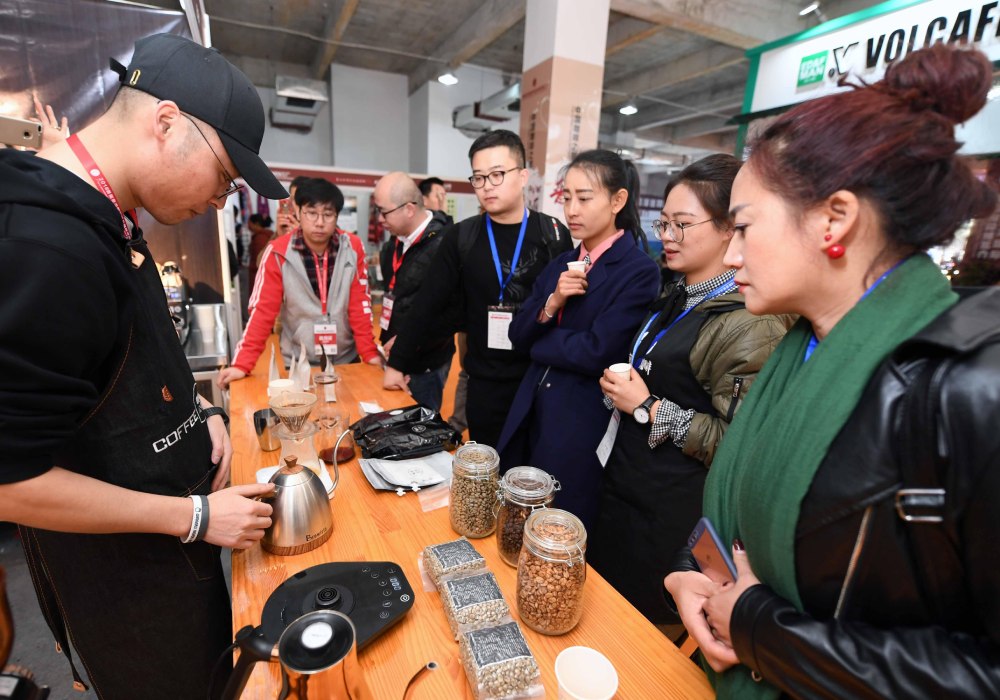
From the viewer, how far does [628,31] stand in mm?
6344

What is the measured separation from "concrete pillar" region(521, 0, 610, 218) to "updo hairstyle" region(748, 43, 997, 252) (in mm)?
3479

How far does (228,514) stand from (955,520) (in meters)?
1.12

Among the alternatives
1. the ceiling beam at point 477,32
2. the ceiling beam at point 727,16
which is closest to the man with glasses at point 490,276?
the ceiling beam at point 727,16

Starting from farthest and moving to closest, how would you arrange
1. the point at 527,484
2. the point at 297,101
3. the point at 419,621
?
the point at 297,101, the point at 527,484, the point at 419,621

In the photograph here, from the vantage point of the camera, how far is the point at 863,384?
2.01ft

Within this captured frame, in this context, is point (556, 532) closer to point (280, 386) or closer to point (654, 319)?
point (654, 319)

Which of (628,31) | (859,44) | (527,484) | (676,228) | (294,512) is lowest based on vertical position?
(294,512)

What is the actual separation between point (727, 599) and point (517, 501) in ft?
1.38

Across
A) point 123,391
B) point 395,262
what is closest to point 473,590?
point 123,391

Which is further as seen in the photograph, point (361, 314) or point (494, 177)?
point (361, 314)

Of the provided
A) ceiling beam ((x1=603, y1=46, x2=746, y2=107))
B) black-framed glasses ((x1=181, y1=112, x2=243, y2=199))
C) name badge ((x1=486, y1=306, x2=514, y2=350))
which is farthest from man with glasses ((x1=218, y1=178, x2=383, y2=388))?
ceiling beam ((x1=603, y1=46, x2=746, y2=107))

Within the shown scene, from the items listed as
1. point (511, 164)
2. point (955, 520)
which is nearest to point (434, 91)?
point (511, 164)

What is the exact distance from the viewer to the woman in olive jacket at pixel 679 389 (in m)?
1.30

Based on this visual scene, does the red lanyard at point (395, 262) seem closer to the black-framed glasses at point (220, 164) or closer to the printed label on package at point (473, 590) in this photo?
the black-framed glasses at point (220, 164)
